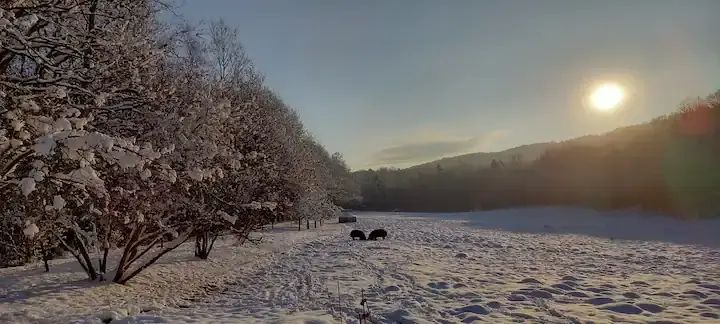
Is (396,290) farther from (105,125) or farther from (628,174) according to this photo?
(628,174)

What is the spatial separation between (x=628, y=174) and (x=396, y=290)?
182 feet

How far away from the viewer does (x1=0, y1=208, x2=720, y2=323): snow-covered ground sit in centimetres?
858

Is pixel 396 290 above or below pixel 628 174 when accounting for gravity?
below

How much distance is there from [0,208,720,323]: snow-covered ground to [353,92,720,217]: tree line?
32055 mm

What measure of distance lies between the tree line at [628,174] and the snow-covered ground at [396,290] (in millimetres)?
32055

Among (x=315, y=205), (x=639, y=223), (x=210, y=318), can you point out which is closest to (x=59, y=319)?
(x=210, y=318)

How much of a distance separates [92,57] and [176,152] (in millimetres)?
1914

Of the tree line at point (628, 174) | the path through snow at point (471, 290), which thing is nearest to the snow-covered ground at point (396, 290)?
the path through snow at point (471, 290)

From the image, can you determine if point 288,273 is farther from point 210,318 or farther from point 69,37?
point 69,37

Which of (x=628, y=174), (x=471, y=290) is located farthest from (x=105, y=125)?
(x=628, y=174)

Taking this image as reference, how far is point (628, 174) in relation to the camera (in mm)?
56094

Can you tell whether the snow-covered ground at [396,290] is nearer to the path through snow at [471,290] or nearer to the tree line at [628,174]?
the path through snow at [471,290]

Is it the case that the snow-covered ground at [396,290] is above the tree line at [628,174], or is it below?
below

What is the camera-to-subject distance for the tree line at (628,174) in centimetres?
4541
